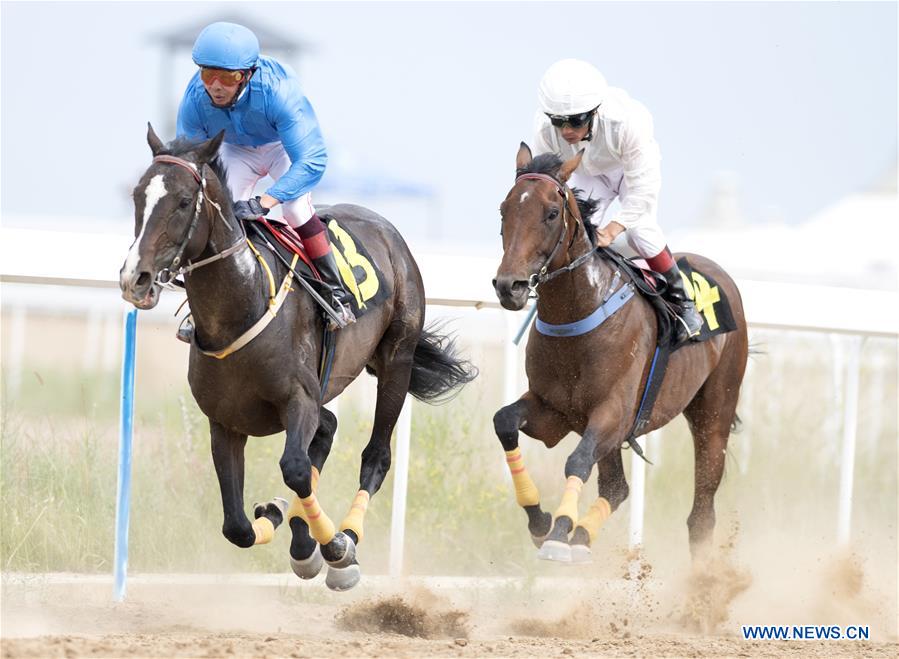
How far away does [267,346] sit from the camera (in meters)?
4.88

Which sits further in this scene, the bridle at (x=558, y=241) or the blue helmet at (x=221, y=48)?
the bridle at (x=558, y=241)

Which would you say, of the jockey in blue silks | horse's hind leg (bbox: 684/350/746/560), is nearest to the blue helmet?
the jockey in blue silks

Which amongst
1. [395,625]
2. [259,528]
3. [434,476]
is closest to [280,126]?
[259,528]

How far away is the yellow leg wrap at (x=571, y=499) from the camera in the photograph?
16.9ft

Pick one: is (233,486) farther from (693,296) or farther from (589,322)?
(693,296)

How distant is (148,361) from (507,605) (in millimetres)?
8680

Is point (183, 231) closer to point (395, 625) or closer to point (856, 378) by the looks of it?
point (395, 625)

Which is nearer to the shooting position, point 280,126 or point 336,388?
point 280,126

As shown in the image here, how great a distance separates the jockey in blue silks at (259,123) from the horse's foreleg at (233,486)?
2.24 feet

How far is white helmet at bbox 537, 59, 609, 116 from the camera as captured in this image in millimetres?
5414

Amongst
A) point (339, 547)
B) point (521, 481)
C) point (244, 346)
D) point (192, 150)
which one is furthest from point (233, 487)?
point (192, 150)

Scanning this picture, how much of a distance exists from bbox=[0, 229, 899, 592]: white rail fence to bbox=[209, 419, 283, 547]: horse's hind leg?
0.86 m

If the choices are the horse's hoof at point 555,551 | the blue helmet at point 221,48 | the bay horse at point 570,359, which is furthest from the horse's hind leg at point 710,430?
the blue helmet at point 221,48

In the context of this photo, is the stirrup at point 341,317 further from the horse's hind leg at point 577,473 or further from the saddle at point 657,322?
the saddle at point 657,322
